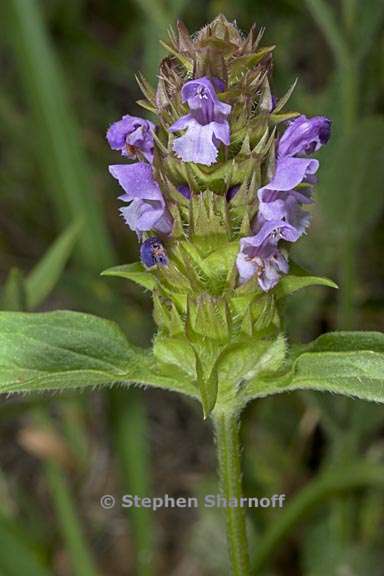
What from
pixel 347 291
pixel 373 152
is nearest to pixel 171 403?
pixel 347 291

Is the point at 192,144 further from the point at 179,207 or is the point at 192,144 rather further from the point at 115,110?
the point at 115,110

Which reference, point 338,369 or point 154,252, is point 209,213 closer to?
point 154,252

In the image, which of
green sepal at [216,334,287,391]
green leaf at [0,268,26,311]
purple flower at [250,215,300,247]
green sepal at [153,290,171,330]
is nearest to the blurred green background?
green leaf at [0,268,26,311]

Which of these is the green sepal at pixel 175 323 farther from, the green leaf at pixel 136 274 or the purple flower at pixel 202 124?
the purple flower at pixel 202 124

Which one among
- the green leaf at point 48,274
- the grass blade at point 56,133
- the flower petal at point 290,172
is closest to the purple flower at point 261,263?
the flower petal at point 290,172

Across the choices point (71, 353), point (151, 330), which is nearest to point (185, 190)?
point (71, 353)
